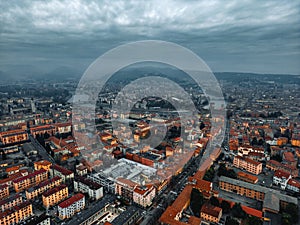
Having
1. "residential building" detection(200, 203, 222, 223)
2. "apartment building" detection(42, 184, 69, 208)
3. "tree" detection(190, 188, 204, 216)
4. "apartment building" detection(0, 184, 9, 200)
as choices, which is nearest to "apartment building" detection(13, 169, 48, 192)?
"apartment building" detection(0, 184, 9, 200)

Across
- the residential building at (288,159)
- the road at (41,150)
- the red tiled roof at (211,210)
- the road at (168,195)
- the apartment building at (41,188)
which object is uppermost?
the residential building at (288,159)

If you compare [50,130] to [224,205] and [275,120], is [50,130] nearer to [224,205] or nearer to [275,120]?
[224,205]

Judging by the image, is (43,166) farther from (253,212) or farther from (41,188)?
(253,212)

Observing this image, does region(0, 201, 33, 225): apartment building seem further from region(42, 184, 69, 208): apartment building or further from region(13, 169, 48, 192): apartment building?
region(13, 169, 48, 192): apartment building

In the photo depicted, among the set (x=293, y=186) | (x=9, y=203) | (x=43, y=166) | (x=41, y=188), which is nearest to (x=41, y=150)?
(x=43, y=166)

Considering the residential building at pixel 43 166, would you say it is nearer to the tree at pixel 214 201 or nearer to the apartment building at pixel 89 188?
the apartment building at pixel 89 188

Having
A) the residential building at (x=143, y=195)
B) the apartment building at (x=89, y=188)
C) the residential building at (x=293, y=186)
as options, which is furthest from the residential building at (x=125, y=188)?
the residential building at (x=293, y=186)

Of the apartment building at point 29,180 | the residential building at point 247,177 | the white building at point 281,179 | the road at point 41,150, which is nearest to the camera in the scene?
the apartment building at point 29,180
